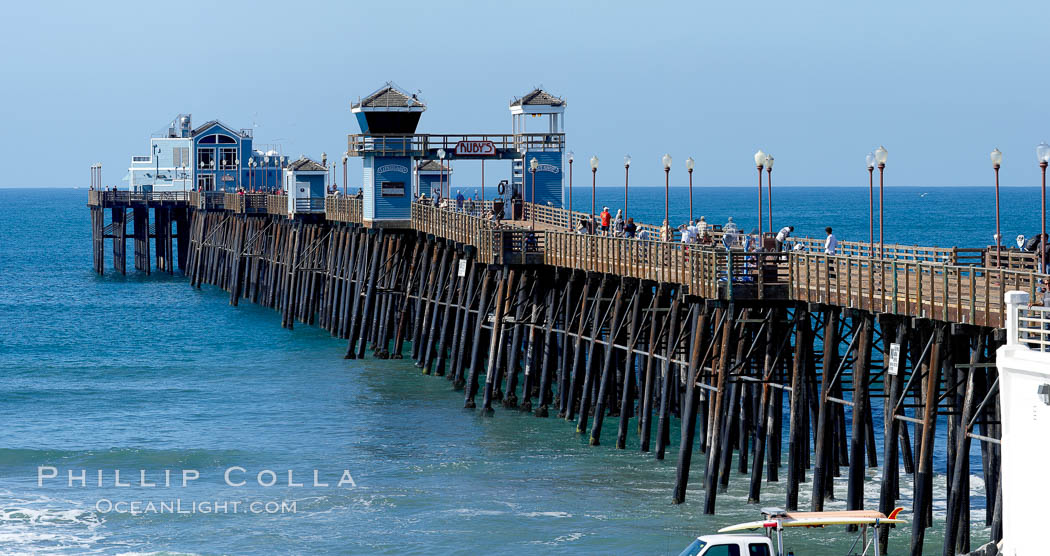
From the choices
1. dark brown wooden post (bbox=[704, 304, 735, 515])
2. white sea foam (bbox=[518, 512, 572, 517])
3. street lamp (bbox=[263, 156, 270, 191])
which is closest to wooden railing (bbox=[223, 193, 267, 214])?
street lamp (bbox=[263, 156, 270, 191])

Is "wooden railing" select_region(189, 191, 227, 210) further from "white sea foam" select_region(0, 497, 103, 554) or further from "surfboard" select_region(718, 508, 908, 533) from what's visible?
"surfboard" select_region(718, 508, 908, 533)

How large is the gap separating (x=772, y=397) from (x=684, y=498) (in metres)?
2.40

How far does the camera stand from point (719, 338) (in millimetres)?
30547

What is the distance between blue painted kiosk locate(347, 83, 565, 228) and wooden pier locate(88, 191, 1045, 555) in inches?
43.5

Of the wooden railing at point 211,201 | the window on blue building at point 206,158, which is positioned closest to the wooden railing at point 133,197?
the wooden railing at point 211,201

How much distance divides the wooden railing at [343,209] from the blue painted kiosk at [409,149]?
2.81m

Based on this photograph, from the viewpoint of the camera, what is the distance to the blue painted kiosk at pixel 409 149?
4956cm

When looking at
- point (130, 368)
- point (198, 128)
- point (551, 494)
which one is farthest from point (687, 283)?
point (198, 128)

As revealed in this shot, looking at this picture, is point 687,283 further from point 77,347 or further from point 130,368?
point 77,347

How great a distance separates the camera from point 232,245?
77.7 m

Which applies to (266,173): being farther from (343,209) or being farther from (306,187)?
(343,209)

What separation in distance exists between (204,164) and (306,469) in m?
70.4

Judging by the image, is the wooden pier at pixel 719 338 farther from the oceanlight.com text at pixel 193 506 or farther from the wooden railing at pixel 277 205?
the wooden railing at pixel 277 205

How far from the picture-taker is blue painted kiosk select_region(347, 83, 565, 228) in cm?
4956
